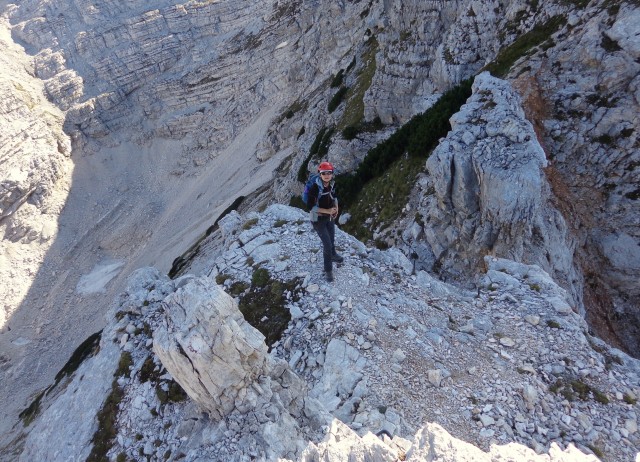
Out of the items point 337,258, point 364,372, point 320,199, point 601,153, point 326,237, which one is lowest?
point 601,153

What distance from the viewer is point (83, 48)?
2842 inches

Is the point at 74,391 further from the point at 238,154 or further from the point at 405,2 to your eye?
the point at 238,154

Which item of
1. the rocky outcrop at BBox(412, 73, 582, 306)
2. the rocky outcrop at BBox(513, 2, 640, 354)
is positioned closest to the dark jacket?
the rocky outcrop at BBox(412, 73, 582, 306)

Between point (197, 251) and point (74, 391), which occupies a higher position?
point (74, 391)

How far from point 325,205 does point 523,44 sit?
15.5m

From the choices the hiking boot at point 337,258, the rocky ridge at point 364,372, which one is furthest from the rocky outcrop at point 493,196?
the hiking boot at point 337,258

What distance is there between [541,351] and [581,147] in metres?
10.2

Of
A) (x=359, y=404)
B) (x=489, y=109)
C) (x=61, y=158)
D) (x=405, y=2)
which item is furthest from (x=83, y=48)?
(x=359, y=404)

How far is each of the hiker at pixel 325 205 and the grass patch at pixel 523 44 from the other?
12.7 metres

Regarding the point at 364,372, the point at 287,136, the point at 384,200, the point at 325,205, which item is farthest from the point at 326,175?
the point at 287,136

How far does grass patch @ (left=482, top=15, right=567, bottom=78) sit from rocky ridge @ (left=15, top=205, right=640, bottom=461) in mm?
11224

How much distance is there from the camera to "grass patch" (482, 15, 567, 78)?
58.9ft

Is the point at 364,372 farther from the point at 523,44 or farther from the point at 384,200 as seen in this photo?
the point at 523,44

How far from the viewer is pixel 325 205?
9.98m
